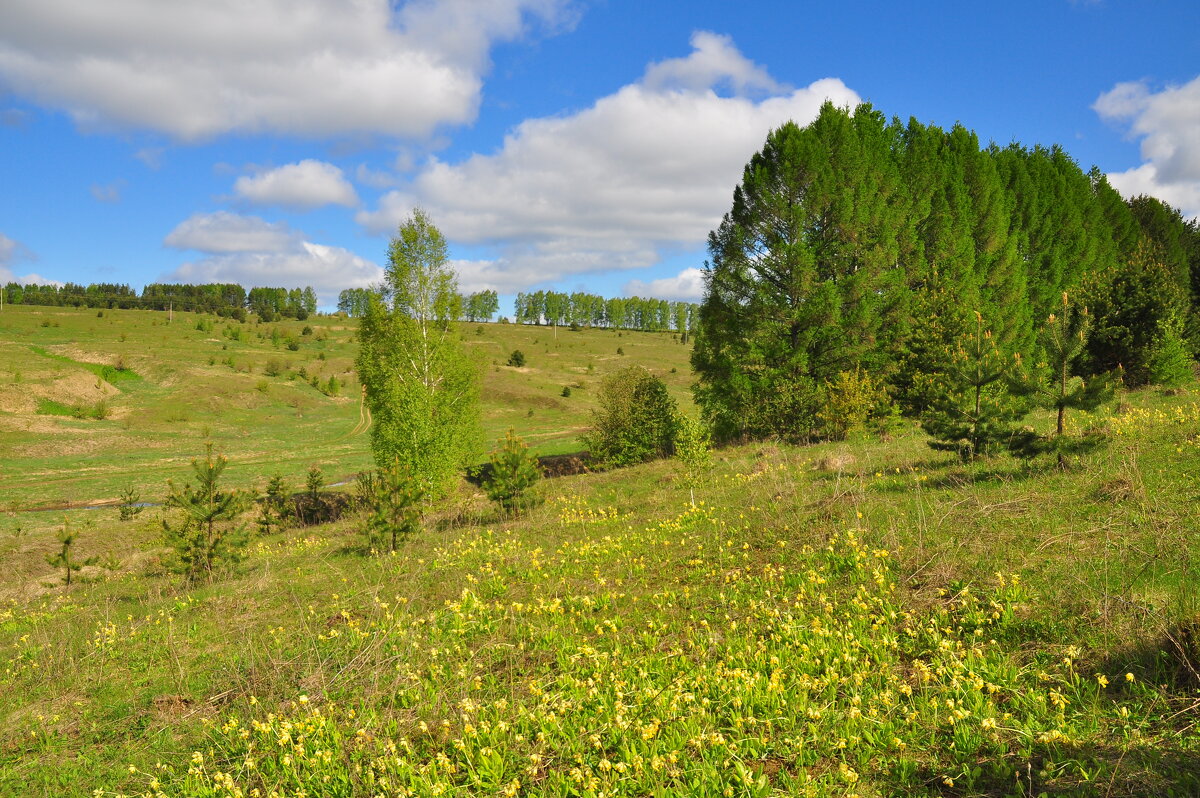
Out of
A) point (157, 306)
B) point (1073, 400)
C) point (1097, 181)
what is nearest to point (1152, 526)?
point (1073, 400)

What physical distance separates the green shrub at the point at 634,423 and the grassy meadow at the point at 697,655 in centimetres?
1622

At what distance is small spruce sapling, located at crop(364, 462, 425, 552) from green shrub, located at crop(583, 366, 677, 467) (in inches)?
649

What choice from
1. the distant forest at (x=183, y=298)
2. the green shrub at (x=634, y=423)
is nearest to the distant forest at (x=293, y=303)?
the distant forest at (x=183, y=298)

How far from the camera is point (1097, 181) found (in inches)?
1806

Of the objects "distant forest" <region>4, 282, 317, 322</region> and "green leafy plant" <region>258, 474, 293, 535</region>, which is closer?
"green leafy plant" <region>258, 474, 293, 535</region>

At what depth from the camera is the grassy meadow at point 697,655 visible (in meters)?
4.25

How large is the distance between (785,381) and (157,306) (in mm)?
138876

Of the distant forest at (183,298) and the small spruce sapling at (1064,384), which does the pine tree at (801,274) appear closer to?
the small spruce sapling at (1064,384)

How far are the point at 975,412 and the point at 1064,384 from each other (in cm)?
148

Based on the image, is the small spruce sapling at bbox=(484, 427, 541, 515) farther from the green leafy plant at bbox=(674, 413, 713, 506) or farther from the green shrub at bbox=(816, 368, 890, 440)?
the green shrub at bbox=(816, 368, 890, 440)

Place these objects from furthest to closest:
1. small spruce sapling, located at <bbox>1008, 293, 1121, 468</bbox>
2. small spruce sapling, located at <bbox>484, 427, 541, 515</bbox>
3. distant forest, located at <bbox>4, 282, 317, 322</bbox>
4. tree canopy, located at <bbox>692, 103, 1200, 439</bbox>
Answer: distant forest, located at <bbox>4, 282, 317, 322</bbox>
tree canopy, located at <bbox>692, 103, 1200, 439</bbox>
small spruce sapling, located at <bbox>484, 427, 541, 515</bbox>
small spruce sapling, located at <bbox>1008, 293, 1121, 468</bbox>

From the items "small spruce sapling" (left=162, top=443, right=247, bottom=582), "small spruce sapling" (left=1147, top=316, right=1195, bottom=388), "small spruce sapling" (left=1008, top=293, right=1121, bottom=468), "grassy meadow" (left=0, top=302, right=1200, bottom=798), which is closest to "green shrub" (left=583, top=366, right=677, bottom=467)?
"grassy meadow" (left=0, top=302, right=1200, bottom=798)

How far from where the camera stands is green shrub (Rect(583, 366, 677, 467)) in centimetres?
2950

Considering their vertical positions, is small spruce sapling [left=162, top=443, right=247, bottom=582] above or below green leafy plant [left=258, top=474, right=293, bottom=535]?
above
